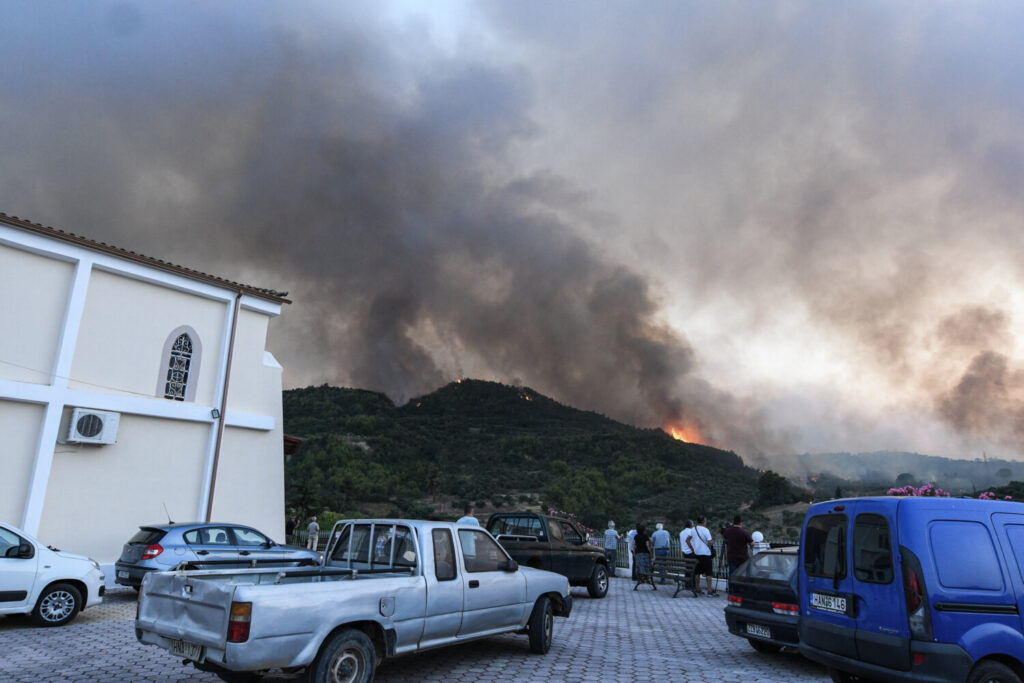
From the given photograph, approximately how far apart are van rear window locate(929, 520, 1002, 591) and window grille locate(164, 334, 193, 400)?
658 inches

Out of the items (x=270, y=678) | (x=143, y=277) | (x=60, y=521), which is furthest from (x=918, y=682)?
(x=143, y=277)

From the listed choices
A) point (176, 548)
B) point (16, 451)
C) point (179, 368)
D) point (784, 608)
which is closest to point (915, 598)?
point (784, 608)

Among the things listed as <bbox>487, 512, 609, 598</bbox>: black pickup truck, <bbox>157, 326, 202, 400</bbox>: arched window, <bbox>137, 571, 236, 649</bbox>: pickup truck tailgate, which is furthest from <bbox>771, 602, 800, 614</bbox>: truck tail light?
<bbox>157, 326, 202, 400</bbox>: arched window

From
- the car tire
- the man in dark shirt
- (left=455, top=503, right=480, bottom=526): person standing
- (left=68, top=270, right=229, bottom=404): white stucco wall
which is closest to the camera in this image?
the car tire

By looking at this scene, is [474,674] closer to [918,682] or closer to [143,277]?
[918,682]

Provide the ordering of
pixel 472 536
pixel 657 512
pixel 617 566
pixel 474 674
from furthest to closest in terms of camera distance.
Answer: pixel 657 512, pixel 617 566, pixel 472 536, pixel 474 674

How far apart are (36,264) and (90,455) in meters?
4.70

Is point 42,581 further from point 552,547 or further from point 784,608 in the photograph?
point 784,608

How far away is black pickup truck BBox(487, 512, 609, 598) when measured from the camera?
13023mm

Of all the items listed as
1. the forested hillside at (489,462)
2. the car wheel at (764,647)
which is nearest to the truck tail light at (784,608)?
the car wheel at (764,647)

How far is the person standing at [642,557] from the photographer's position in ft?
54.9

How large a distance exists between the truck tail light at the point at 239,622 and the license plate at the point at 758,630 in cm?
653

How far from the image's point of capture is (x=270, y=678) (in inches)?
248

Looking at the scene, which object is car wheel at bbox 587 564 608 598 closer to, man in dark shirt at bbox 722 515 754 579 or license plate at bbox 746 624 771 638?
man in dark shirt at bbox 722 515 754 579
